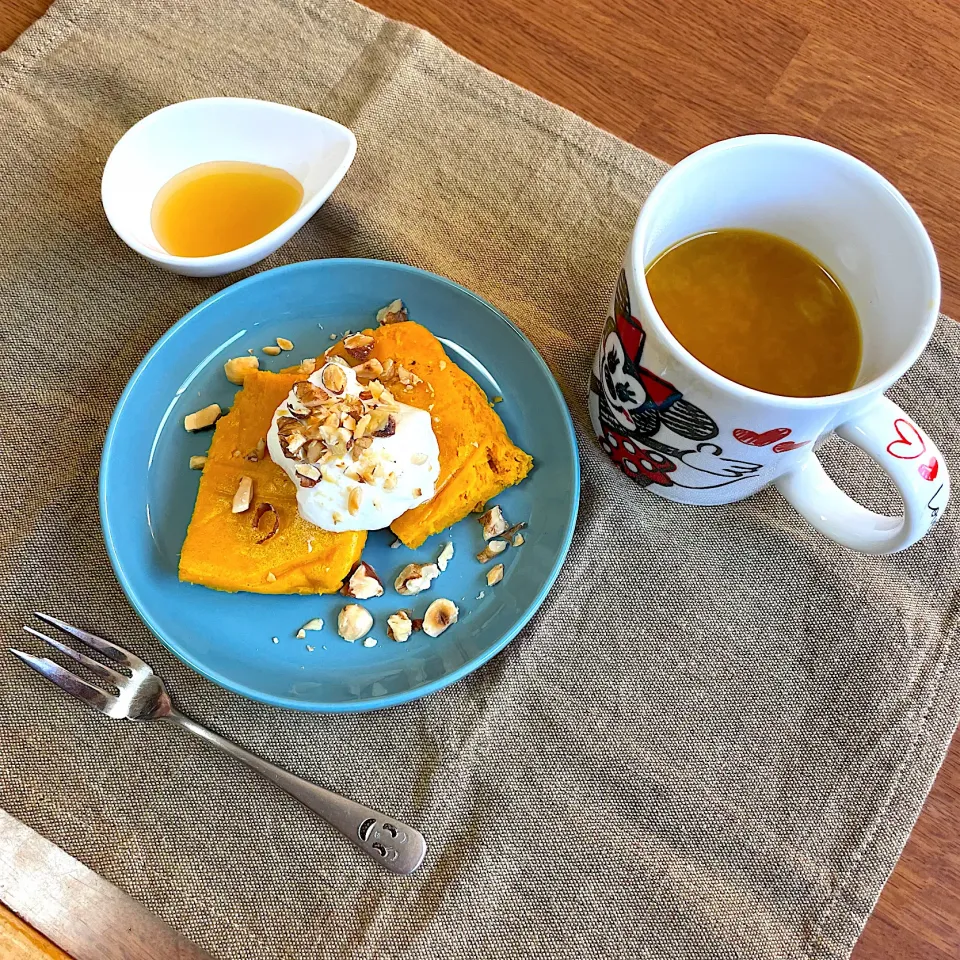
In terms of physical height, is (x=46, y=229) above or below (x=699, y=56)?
below

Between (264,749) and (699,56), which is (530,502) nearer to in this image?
(264,749)

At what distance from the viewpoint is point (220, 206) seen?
869 mm

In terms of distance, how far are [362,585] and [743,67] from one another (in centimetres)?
79

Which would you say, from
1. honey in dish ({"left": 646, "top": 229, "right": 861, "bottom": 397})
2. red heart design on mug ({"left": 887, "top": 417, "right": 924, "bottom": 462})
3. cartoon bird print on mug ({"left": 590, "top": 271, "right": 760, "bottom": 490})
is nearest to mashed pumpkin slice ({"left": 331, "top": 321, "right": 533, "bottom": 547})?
cartoon bird print on mug ({"left": 590, "top": 271, "right": 760, "bottom": 490})

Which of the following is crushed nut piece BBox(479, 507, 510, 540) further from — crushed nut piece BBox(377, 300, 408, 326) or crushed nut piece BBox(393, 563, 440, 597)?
crushed nut piece BBox(377, 300, 408, 326)

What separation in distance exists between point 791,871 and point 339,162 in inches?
34.2

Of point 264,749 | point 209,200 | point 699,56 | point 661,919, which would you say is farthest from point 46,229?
point 661,919

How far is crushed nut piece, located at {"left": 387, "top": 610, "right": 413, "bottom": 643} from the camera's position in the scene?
73 cm

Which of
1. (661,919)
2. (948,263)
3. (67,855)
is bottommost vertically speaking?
(67,855)

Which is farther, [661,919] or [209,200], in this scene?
[209,200]

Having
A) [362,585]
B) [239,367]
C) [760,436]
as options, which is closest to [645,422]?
[760,436]

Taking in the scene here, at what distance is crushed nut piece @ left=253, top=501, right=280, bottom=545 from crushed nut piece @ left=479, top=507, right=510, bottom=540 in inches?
7.9

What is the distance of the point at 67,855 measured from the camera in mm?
709

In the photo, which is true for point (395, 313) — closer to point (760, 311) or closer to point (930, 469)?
point (760, 311)
